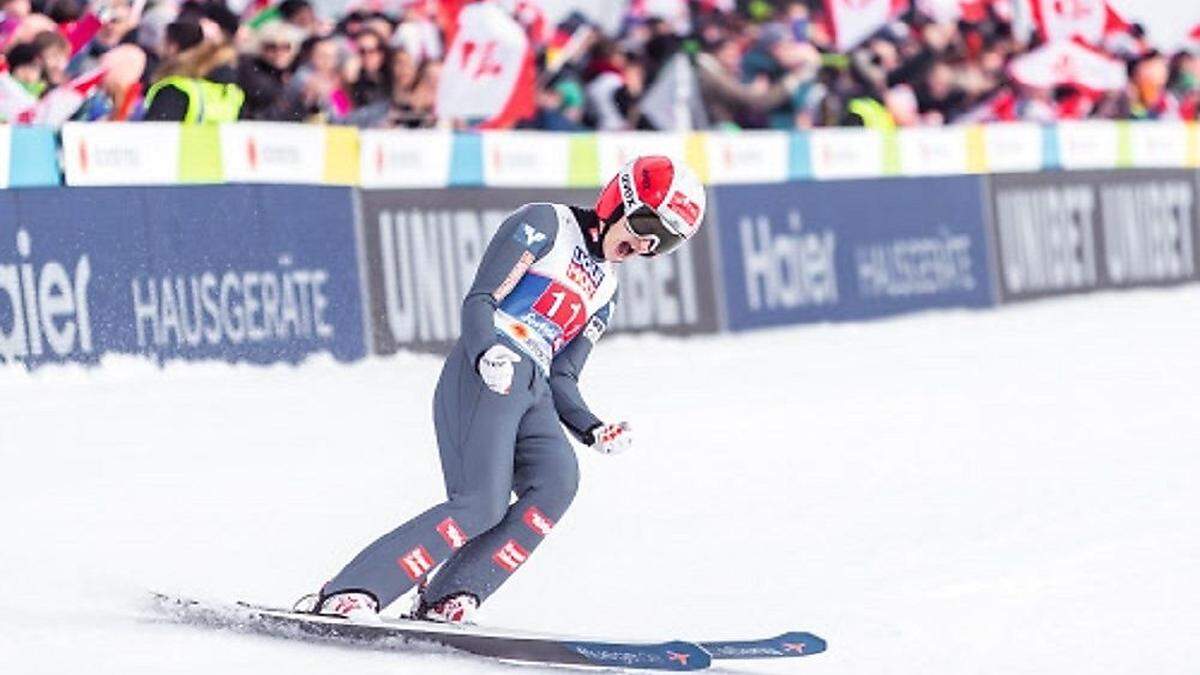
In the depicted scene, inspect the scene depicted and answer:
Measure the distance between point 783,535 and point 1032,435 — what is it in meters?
3.23

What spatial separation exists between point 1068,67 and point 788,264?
3380mm

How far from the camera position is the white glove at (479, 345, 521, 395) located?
674 centimetres

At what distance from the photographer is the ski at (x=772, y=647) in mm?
6973

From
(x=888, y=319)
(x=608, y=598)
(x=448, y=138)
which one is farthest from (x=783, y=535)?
(x=888, y=319)

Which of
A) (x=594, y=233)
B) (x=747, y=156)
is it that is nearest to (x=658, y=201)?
(x=594, y=233)

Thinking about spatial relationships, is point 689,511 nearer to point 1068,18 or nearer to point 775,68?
point 775,68

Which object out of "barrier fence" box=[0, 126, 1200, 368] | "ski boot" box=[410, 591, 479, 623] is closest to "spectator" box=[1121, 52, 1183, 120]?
"barrier fence" box=[0, 126, 1200, 368]

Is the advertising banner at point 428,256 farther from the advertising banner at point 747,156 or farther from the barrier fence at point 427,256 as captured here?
the advertising banner at point 747,156

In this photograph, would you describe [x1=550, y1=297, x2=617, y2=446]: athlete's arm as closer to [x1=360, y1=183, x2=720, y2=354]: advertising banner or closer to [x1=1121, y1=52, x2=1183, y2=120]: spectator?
[x1=360, y1=183, x2=720, y2=354]: advertising banner

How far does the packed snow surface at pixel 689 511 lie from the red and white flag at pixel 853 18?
3800mm

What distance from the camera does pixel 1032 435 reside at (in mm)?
12477

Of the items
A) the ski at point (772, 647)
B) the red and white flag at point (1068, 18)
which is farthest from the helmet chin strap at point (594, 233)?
the red and white flag at point (1068, 18)

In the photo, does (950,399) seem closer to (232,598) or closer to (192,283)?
(192,283)

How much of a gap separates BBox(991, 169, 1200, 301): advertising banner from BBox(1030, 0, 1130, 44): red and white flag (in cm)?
128
